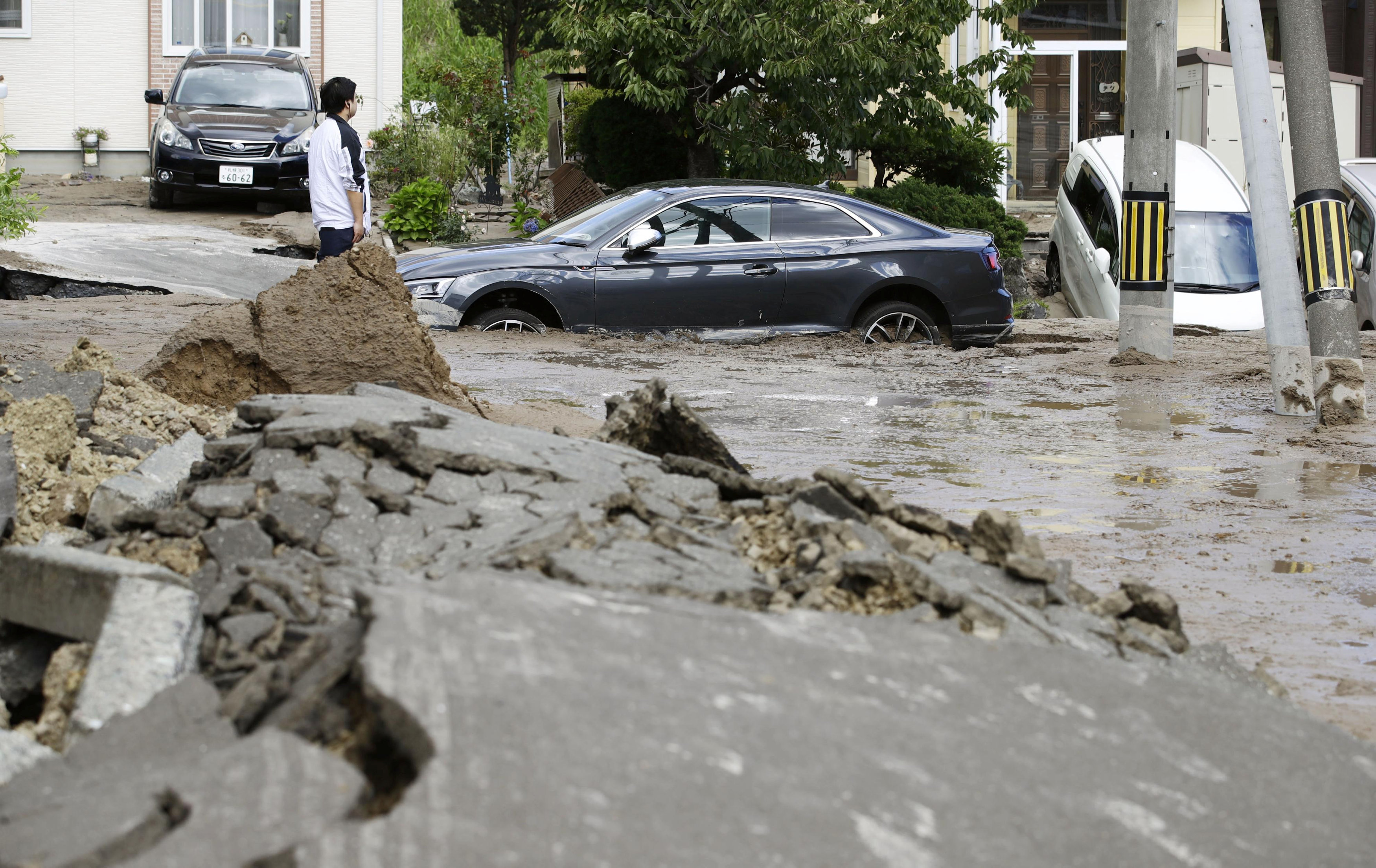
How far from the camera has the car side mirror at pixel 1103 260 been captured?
48.1 feet

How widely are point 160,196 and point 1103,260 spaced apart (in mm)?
12201

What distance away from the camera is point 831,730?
2609mm

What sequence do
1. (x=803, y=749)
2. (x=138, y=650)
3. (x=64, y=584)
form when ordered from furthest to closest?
(x=64, y=584)
(x=138, y=650)
(x=803, y=749)

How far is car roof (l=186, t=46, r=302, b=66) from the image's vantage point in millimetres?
19781

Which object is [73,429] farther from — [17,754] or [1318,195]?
[1318,195]

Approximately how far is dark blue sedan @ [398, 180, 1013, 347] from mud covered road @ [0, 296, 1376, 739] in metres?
0.23

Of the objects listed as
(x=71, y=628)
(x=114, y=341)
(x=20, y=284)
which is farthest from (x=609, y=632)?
(x=20, y=284)

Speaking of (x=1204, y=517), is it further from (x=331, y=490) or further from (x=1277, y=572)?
(x=331, y=490)

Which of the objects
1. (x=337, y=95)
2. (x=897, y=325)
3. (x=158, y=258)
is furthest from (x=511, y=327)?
(x=158, y=258)

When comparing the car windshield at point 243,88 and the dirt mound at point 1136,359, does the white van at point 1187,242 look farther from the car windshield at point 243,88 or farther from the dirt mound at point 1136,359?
the car windshield at point 243,88

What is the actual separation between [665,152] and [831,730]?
16.3 meters

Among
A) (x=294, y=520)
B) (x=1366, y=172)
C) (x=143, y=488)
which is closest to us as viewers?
(x=294, y=520)

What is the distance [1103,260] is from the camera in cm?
1474

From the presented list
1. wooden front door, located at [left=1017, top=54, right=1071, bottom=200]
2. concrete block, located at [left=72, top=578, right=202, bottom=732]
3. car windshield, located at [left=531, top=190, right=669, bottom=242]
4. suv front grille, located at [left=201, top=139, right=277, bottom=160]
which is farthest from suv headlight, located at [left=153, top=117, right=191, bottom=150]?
concrete block, located at [left=72, top=578, right=202, bottom=732]
